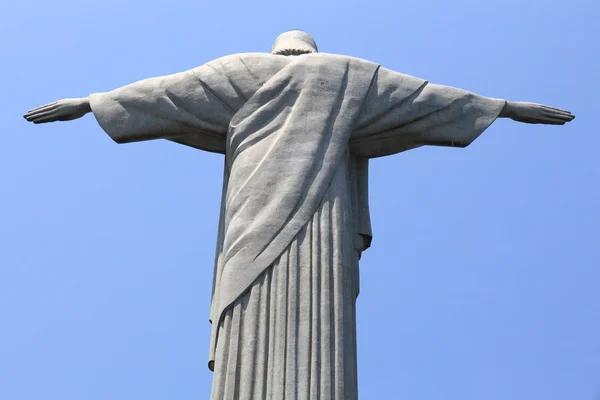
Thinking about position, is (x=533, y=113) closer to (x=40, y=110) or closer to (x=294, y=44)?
(x=294, y=44)

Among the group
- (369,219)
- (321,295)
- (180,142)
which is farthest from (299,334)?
(180,142)

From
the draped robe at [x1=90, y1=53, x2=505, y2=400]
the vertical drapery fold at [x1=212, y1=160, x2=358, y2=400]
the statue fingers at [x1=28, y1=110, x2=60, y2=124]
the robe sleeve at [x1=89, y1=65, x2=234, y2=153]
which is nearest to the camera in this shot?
the vertical drapery fold at [x1=212, y1=160, x2=358, y2=400]

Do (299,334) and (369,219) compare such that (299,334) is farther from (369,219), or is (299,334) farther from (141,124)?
(141,124)

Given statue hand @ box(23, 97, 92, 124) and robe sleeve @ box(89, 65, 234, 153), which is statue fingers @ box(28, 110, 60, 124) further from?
robe sleeve @ box(89, 65, 234, 153)

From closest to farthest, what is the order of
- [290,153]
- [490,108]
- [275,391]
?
[275,391] < [290,153] < [490,108]

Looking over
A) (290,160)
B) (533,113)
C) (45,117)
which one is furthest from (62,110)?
(533,113)

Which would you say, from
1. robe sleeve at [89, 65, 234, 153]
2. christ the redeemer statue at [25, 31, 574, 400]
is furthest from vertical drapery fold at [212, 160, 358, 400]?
robe sleeve at [89, 65, 234, 153]

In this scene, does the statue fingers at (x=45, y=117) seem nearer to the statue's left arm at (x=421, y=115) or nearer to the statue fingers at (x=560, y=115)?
the statue's left arm at (x=421, y=115)
